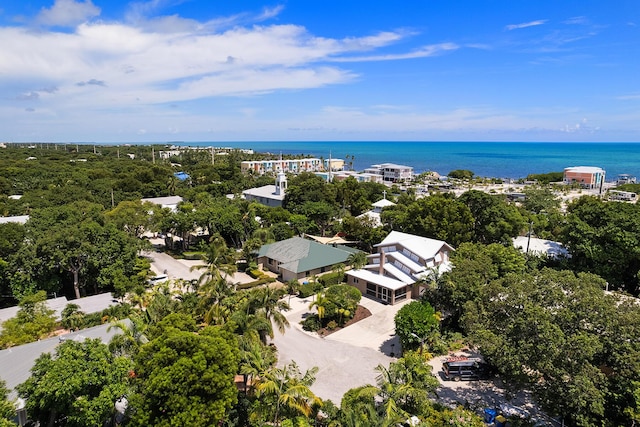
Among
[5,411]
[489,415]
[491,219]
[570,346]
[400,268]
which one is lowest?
[489,415]

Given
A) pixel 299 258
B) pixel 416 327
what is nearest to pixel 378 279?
pixel 299 258

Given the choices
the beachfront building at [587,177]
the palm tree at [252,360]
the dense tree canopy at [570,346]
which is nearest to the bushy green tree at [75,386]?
the palm tree at [252,360]

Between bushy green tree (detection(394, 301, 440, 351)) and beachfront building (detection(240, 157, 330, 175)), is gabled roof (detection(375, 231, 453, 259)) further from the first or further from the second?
beachfront building (detection(240, 157, 330, 175))

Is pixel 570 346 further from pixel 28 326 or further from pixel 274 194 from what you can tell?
pixel 274 194

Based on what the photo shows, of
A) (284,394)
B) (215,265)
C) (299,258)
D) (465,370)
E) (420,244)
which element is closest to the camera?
(284,394)

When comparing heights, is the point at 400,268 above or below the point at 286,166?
below

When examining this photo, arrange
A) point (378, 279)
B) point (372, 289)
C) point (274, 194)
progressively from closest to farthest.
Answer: point (378, 279) → point (372, 289) → point (274, 194)
